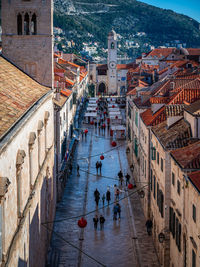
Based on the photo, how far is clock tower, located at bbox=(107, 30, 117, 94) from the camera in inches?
6156

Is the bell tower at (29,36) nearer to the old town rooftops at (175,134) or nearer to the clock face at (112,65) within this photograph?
the old town rooftops at (175,134)

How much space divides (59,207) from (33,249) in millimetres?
18033

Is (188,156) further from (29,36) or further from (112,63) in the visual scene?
(112,63)

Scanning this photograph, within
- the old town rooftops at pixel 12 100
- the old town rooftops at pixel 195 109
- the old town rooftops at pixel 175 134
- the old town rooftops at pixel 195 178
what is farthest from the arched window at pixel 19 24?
the old town rooftops at pixel 195 178

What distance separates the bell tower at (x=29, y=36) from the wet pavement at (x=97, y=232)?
1090 centimetres

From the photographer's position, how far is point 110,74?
516ft

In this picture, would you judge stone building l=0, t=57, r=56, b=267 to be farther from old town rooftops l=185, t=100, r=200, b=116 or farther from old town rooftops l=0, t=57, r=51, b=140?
old town rooftops l=185, t=100, r=200, b=116

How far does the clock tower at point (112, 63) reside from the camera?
15638 centimetres

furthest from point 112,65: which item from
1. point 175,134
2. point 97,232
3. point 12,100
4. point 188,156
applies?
point 12,100

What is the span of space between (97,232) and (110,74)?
125m

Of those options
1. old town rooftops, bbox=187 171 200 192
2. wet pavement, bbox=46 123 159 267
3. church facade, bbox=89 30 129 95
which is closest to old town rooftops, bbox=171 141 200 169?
old town rooftops, bbox=187 171 200 192

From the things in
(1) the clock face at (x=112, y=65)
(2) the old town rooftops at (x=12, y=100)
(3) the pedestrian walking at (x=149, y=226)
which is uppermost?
(2) the old town rooftops at (x=12, y=100)

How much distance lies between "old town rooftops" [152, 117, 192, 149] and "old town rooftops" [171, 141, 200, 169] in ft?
5.28

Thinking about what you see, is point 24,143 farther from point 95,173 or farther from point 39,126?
point 95,173
